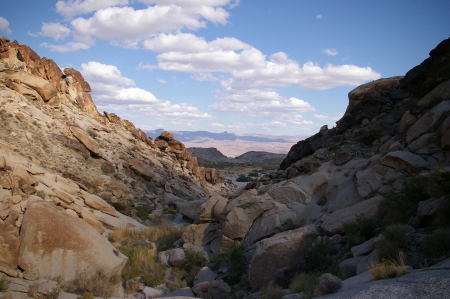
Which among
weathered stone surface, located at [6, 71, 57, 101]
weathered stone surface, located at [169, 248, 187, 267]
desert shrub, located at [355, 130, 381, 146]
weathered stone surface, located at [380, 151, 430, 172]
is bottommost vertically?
weathered stone surface, located at [169, 248, 187, 267]

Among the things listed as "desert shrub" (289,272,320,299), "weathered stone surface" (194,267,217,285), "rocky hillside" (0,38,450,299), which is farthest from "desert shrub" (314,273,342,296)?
"weathered stone surface" (194,267,217,285)

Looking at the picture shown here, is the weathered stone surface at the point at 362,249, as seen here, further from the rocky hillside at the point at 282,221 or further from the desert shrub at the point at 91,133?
the desert shrub at the point at 91,133

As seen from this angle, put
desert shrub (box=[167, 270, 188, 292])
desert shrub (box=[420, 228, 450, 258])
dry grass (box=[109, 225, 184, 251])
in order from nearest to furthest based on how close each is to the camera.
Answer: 1. desert shrub (box=[420, 228, 450, 258])
2. desert shrub (box=[167, 270, 188, 292])
3. dry grass (box=[109, 225, 184, 251])

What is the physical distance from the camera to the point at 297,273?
786 centimetres

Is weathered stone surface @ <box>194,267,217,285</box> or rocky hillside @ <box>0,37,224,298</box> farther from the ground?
rocky hillside @ <box>0,37,224,298</box>

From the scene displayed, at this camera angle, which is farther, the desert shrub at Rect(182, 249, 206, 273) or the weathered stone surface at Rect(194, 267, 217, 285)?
the desert shrub at Rect(182, 249, 206, 273)

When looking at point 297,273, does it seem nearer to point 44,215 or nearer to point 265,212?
point 265,212

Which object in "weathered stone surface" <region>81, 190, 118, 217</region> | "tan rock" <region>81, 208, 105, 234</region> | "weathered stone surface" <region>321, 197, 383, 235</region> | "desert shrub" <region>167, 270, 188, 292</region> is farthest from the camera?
"weathered stone surface" <region>81, 190, 118, 217</region>

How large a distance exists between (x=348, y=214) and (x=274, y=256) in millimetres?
2407

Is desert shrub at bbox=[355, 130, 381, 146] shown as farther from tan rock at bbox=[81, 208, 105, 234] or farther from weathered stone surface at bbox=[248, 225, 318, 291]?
tan rock at bbox=[81, 208, 105, 234]

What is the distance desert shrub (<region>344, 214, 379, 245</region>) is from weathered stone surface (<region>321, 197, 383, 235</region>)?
0.47 metres

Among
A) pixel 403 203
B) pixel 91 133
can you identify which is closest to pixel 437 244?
pixel 403 203

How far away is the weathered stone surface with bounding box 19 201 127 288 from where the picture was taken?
8.98 m

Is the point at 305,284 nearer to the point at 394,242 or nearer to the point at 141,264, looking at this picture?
the point at 394,242
